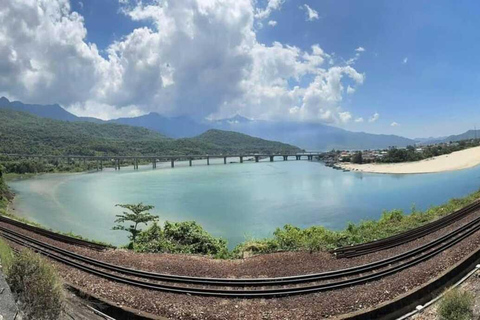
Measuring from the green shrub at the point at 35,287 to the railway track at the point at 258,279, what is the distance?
349 cm

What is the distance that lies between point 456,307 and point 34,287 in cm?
803

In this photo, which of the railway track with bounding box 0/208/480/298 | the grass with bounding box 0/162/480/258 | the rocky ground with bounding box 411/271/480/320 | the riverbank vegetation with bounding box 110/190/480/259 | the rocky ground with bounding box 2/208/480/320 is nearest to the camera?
the rocky ground with bounding box 411/271/480/320

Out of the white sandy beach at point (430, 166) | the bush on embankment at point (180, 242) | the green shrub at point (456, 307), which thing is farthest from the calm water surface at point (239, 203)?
the green shrub at point (456, 307)

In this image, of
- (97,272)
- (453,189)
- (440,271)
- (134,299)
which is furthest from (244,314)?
(453,189)

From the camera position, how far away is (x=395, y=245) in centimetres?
1305

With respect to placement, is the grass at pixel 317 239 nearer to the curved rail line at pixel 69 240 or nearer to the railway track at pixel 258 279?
the curved rail line at pixel 69 240

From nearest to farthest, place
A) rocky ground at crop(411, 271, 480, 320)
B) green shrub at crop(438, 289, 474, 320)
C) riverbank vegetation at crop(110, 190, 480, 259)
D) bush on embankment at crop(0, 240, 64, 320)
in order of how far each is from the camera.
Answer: bush on embankment at crop(0, 240, 64, 320)
green shrub at crop(438, 289, 474, 320)
rocky ground at crop(411, 271, 480, 320)
riverbank vegetation at crop(110, 190, 480, 259)

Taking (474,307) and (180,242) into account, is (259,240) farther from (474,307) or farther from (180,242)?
(474,307)

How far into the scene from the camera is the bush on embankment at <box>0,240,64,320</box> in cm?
598

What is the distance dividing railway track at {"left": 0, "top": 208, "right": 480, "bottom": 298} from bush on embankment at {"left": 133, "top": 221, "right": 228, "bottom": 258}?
3288 mm

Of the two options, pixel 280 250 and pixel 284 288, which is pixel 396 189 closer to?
pixel 280 250

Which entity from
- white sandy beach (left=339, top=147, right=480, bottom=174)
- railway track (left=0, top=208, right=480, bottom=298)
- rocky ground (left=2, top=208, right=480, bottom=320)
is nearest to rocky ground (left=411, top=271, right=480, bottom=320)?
rocky ground (left=2, top=208, right=480, bottom=320)

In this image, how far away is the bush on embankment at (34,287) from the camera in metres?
5.98

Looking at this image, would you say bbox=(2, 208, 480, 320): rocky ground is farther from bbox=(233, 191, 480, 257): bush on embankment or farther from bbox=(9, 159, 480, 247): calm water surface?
bbox=(9, 159, 480, 247): calm water surface
